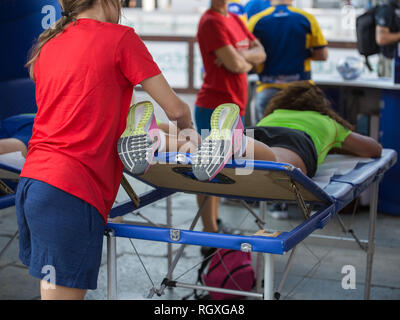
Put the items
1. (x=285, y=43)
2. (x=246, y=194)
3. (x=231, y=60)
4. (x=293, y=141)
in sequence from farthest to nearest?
(x=285, y=43)
(x=231, y=60)
(x=293, y=141)
(x=246, y=194)

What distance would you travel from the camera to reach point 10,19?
123 inches

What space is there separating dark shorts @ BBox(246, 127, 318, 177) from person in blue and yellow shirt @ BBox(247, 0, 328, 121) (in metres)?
1.69

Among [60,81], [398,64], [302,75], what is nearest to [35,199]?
[60,81]

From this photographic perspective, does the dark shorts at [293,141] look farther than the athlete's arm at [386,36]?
No

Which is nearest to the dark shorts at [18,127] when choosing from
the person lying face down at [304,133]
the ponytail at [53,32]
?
the person lying face down at [304,133]

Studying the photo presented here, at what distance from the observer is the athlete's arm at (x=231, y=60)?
11.3 ft

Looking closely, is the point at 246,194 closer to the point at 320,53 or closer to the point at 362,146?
the point at 362,146

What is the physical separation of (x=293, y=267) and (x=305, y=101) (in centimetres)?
112

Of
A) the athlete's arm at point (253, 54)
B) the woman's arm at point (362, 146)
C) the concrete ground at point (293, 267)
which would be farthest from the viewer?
the athlete's arm at point (253, 54)

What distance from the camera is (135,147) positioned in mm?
1590

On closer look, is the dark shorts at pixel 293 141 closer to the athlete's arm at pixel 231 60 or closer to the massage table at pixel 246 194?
the massage table at pixel 246 194

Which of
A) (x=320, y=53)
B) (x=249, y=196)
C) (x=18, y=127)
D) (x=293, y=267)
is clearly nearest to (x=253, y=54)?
(x=320, y=53)

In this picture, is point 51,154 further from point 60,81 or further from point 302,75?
point 302,75
